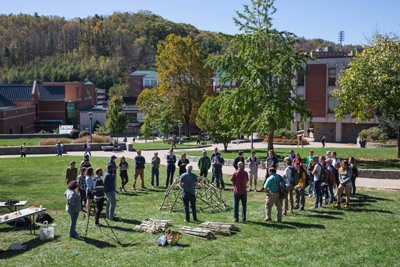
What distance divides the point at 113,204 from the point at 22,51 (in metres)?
179

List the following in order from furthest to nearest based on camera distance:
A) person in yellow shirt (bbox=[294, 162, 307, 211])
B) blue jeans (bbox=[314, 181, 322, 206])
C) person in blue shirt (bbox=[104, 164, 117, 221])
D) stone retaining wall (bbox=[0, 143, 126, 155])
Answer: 1. stone retaining wall (bbox=[0, 143, 126, 155])
2. blue jeans (bbox=[314, 181, 322, 206])
3. person in yellow shirt (bbox=[294, 162, 307, 211])
4. person in blue shirt (bbox=[104, 164, 117, 221])

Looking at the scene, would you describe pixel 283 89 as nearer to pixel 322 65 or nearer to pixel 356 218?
pixel 356 218

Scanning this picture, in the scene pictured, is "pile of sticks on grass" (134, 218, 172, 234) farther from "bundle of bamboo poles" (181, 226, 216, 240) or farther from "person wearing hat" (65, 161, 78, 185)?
"person wearing hat" (65, 161, 78, 185)

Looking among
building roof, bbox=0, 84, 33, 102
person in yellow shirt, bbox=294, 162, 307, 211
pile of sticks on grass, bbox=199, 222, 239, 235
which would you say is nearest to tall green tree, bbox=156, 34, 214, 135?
building roof, bbox=0, 84, 33, 102

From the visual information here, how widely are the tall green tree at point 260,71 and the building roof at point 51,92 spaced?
227 feet

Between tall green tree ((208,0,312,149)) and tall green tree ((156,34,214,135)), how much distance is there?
26.0m

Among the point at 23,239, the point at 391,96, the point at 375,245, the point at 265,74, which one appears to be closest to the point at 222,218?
the point at 375,245

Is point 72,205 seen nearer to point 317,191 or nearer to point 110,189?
point 110,189

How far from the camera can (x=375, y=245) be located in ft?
31.5

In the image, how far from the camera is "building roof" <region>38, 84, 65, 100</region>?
86.9m

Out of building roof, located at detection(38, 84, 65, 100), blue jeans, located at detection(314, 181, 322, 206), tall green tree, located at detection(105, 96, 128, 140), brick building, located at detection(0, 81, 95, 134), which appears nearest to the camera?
blue jeans, located at detection(314, 181, 322, 206)

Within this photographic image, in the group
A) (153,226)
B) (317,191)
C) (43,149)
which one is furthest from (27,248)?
(43,149)

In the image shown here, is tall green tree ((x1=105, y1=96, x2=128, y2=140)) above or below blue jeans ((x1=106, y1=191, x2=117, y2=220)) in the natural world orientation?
above

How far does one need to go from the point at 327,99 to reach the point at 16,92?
204ft
